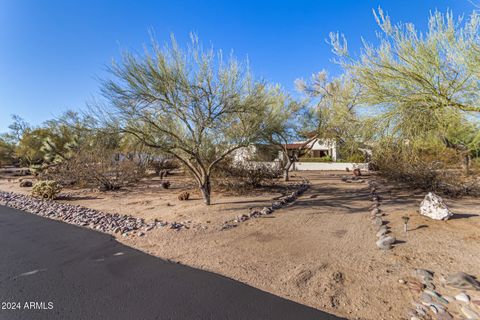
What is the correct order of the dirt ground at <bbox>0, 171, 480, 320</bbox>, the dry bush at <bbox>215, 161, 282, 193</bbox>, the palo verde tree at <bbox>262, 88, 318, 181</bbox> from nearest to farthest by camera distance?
the dirt ground at <bbox>0, 171, 480, 320</bbox>
the dry bush at <bbox>215, 161, 282, 193</bbox>
the palo verde tree at <bbox>262, 88, 318, 181</bbox>

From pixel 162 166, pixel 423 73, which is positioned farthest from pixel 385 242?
pixel 162 166

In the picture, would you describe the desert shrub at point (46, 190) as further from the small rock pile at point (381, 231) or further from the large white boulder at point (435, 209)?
the large white boulder at point (435, 209)

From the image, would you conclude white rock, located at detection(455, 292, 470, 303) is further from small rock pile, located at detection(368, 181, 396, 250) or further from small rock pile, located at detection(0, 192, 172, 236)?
small rock pile, located at detection(0, 192, 172, 236)

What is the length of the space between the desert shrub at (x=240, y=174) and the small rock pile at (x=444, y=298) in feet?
27.2

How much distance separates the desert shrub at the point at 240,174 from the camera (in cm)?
1113

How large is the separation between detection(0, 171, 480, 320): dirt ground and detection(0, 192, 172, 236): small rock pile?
1.62 feet

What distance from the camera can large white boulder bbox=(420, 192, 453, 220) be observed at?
5629mm

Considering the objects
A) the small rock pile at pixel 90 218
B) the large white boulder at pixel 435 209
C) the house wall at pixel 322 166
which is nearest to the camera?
the large white boulder at pixel 435 209

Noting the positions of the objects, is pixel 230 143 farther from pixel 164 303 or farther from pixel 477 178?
pixel 477 178

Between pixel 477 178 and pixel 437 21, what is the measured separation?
27.5 ft

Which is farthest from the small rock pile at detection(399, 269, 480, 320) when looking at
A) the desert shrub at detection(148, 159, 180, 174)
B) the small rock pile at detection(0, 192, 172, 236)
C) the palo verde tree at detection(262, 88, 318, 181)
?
the desert shrub at detection(148, 159, 180, 174)

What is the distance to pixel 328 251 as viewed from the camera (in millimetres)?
4254

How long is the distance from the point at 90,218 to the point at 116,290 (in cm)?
474

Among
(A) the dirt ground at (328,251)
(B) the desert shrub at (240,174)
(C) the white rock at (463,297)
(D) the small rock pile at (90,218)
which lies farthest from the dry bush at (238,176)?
(C) the white rock at (463,297)
